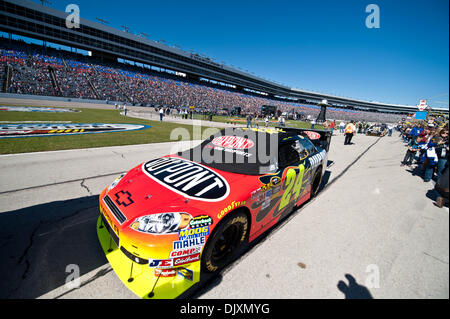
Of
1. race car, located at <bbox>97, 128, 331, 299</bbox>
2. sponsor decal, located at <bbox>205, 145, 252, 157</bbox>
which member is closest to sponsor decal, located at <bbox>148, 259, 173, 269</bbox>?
race car, located at <bbox>97, 128, 331, 299</bbox>

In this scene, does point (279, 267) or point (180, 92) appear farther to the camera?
point (180, 92)

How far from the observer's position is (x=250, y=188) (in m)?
2.31

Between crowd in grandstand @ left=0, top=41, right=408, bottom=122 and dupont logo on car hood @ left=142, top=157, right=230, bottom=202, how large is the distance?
128ft

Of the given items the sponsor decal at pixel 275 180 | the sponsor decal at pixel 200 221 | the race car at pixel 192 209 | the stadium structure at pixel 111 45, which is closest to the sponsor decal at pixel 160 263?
the race car at pixel 192 209

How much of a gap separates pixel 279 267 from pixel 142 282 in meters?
1.49

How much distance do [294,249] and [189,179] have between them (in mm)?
1674

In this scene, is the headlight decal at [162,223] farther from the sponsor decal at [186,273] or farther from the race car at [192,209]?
the sponsor decal at [186,273]

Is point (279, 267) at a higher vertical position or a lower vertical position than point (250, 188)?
lower

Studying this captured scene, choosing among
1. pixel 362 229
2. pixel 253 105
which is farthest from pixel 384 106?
pixel 362 229

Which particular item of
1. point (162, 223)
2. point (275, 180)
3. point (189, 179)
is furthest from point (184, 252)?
point (275, 180)
